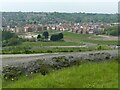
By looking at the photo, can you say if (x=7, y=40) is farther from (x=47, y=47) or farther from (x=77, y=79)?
(x=77, y=79)

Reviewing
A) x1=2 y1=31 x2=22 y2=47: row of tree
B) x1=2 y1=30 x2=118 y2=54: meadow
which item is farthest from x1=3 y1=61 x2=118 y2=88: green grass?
x1=2 y1=31 x2=22 y2=47: row of tree

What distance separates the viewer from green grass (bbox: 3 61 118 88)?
7.71 m

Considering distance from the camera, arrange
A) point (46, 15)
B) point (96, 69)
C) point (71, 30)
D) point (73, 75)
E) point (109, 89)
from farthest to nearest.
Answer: point (46, 15) < point (71, 30) < point (96, 69) < point (73, 75) < point (109, 89)

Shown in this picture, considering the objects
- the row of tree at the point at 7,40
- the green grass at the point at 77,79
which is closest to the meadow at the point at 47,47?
the row of tree at the point at 7,40

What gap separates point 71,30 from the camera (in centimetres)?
9862

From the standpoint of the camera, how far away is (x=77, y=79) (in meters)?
8.30

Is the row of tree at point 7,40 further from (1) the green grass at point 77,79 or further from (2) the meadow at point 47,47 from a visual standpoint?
(1) the green grass at point 77,79

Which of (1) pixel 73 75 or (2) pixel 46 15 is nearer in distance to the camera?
(1) pixel 73 75

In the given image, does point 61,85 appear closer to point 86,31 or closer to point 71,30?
point 86,31

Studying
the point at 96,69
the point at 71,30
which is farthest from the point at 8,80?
the point at 71,30

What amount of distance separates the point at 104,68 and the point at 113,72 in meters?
0.49

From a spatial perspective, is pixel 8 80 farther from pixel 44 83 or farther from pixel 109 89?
pixel 109 89

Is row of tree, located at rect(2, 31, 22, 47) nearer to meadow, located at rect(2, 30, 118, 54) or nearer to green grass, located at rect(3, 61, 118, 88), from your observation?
meadow, located at rect(2, 30, 118, 54)

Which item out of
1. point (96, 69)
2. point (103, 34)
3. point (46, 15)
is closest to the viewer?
point (96, 69)
